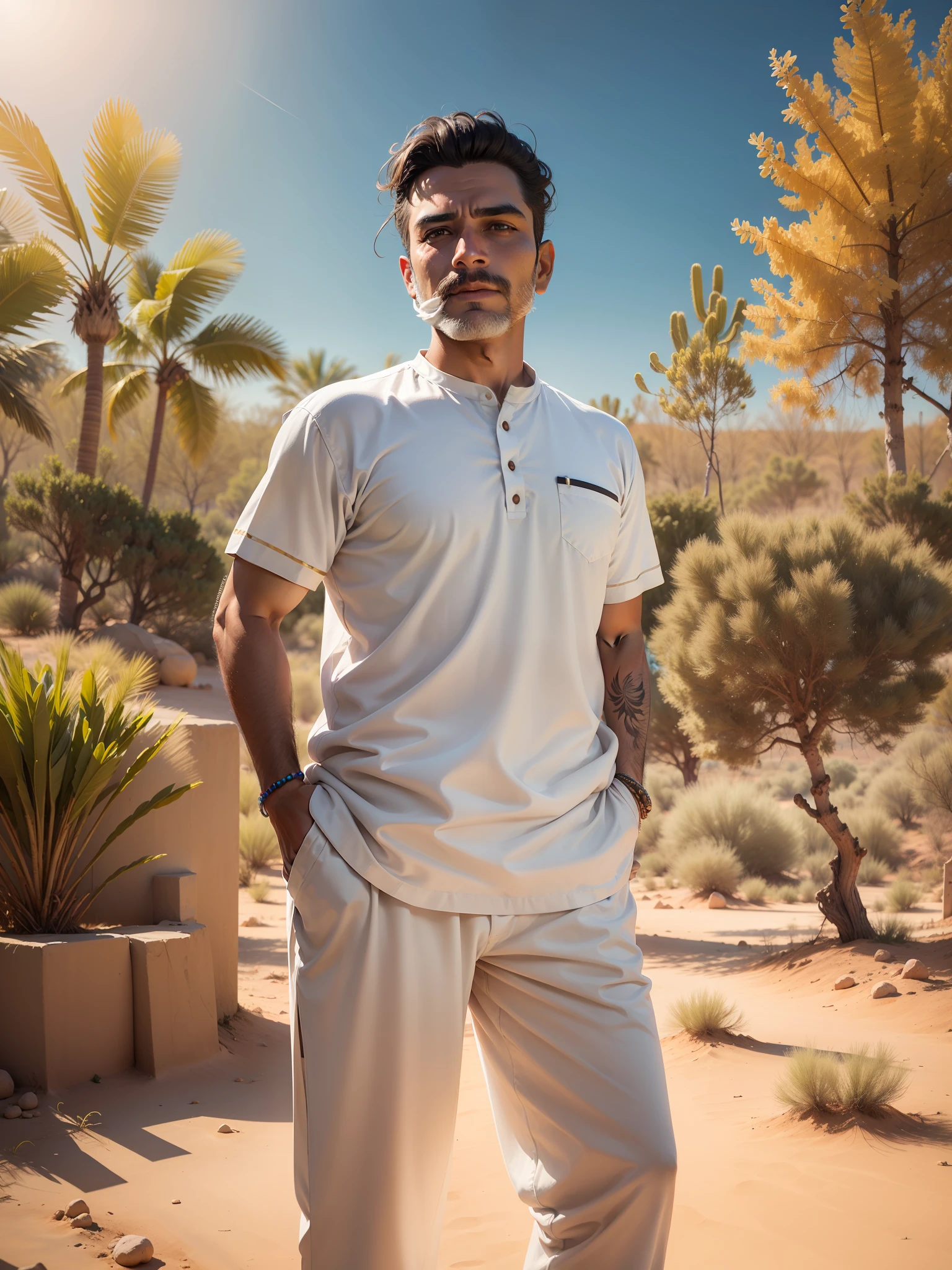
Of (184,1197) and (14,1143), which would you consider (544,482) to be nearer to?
(184,1197)

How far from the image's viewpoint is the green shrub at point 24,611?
20125mm

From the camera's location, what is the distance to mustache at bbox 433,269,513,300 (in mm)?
1979

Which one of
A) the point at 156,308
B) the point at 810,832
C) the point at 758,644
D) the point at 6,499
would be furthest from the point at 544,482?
the point at 156,308

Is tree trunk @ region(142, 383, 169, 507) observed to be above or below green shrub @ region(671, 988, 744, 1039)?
above

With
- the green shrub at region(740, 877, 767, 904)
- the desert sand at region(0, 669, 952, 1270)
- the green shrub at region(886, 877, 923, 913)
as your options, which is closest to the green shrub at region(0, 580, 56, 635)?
the green shrub at region(740, 877, 767, 904)

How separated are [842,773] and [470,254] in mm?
16859

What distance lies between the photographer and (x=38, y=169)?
16156 millimetres

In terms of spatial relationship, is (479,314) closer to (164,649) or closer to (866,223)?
(866,223)

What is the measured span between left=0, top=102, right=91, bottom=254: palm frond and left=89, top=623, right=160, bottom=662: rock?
21.4 feet

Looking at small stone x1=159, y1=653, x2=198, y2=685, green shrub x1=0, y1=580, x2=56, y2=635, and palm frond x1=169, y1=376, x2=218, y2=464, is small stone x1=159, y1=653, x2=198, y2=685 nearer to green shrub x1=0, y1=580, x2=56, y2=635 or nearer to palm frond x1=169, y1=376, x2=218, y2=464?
green shrub x1=0, y1=580, x2=56, y2=635

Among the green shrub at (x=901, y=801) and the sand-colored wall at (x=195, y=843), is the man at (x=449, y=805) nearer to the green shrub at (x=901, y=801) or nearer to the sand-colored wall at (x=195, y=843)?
the sand-colored wall at (x=195, y=843)

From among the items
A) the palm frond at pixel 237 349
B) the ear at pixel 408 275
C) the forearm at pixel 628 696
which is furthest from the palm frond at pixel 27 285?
the forearm at pixel 628 696

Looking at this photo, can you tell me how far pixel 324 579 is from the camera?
1892 millimetres

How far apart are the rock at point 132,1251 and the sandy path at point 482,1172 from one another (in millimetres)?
78
